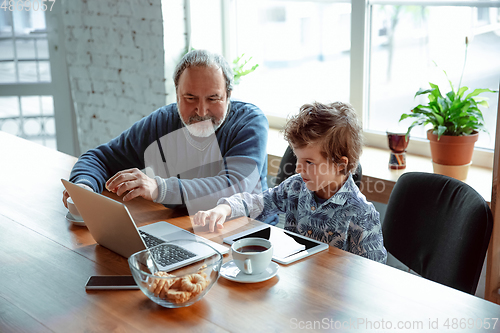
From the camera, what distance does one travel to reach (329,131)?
1.39 m

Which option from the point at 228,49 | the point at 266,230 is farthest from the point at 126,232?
the point at 228,49

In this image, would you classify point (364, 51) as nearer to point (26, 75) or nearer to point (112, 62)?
point (112, 62)

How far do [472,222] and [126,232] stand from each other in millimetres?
850

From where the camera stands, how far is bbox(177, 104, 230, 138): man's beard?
184 centimetres

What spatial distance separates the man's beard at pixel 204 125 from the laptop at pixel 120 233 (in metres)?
0.64

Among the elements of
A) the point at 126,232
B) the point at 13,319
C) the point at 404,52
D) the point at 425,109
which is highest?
the point at 404,52

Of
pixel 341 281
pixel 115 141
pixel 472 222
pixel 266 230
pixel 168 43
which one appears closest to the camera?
pixel 341 281

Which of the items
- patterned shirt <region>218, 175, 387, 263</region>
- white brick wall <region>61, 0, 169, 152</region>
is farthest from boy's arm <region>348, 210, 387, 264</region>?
white brick wall <region>61, 0, 169, 152</region>

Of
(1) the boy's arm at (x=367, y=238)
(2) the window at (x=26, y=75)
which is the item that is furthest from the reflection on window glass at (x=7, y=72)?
(1) the boy's arm at (x=367, y=238)

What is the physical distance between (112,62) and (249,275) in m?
2.53

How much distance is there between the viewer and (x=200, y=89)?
5.91 feet

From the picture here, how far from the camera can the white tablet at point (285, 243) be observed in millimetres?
1153

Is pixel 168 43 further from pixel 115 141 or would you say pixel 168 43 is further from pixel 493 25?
pixel 493 25

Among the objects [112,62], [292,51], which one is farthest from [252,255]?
[112,62]
